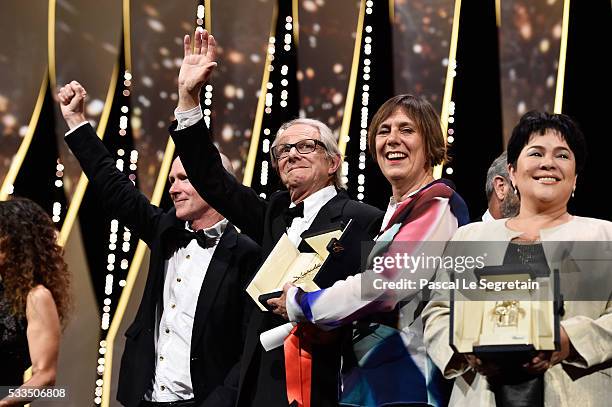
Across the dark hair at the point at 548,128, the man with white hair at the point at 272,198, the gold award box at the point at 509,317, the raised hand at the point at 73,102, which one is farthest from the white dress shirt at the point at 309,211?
the raised hand at the point at 73,102

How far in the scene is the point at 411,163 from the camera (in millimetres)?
3135

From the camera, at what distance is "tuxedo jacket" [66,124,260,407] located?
3646 millimetres

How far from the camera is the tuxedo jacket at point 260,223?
3.11m

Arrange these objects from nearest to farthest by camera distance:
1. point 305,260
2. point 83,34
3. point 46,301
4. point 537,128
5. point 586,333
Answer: point 586,333
point 537,128
point 305,260
point 46,301
point 83,34

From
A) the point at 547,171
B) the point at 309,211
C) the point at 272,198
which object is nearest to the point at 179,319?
the point at 272,198

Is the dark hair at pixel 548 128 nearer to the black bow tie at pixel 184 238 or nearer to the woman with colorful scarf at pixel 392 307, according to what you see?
the woman with colorful scarf at pixel 392 307

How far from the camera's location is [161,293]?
3832 mm

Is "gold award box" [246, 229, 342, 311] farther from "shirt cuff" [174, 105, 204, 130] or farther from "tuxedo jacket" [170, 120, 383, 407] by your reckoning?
"shirt cuff" [174, 105, 204, 130]

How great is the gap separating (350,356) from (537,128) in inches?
33.4

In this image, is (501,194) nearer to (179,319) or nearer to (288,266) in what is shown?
(288,266)

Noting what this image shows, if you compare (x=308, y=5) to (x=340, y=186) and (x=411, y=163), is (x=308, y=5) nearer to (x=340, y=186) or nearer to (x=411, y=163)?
(x=340, y=186)

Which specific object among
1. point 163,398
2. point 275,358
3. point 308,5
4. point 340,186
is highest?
point 308,5

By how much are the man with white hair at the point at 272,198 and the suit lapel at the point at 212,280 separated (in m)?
0.19

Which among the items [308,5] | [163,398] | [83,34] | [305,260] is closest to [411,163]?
[305,260]
